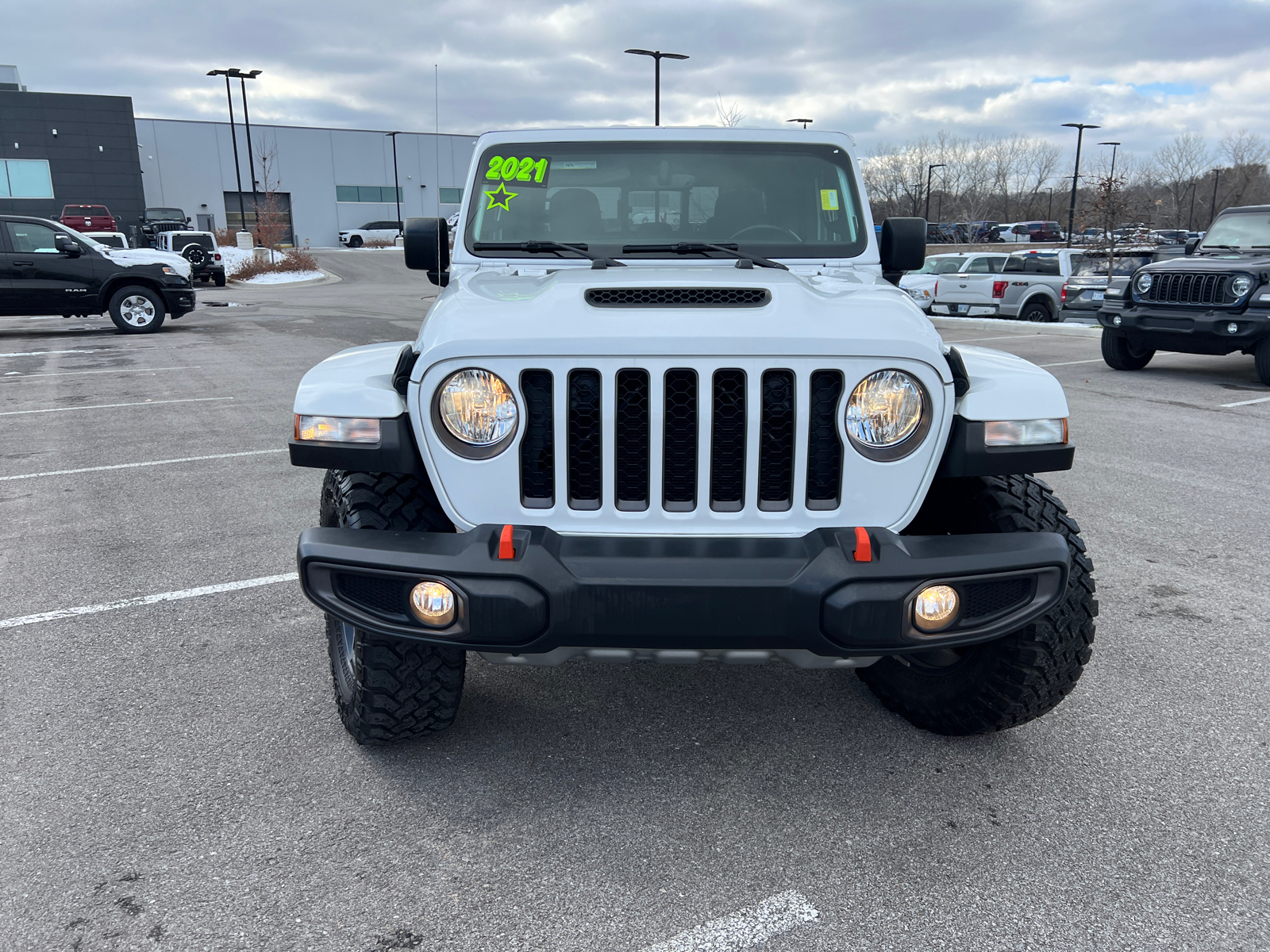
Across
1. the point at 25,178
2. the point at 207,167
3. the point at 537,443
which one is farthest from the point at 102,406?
the point at 207,167

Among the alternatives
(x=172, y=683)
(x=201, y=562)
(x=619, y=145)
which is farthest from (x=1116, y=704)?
(x=201, y=562)

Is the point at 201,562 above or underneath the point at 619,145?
underneath

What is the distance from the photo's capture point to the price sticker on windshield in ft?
12.7

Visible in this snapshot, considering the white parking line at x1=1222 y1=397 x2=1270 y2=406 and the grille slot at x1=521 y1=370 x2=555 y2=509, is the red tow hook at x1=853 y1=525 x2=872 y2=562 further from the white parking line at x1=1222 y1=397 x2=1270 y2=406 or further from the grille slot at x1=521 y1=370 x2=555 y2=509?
the white parking line at x1=1222 y1=397 x2=1270 y2=406

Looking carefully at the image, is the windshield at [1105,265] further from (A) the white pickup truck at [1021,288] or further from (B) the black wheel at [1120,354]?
(B) the black wheel at [1120,354]

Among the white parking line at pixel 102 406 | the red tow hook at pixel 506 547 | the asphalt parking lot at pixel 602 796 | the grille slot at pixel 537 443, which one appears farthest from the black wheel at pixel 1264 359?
the white parking line at pixel 102 406

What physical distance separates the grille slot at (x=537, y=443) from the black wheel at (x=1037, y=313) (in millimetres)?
17291

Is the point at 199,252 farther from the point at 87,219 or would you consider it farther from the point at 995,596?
the point at 995,596

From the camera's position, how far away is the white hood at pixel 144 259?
48.1ft

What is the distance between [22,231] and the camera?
552 inches

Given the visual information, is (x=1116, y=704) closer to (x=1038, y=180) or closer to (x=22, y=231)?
(x=22, y=231)

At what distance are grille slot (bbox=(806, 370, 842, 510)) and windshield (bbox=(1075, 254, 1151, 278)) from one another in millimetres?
15583

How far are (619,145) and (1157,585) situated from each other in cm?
315

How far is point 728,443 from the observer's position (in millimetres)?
2416
